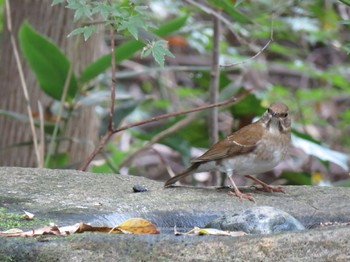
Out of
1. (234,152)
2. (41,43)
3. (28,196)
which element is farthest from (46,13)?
(28,196)

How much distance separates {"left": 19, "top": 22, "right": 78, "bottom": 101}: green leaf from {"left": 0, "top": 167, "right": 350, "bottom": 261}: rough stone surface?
1.56 meters

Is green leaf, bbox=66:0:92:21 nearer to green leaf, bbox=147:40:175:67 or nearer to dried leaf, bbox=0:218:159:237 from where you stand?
green leaf, bbox=147:40:175:67

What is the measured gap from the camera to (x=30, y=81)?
6.57 meters

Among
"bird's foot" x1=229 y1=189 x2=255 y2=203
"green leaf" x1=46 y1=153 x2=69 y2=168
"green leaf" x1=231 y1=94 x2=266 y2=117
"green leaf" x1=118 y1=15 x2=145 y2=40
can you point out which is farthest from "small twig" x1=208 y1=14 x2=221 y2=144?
"green leaf" x1=118 y1=15 x2=145 y2=40

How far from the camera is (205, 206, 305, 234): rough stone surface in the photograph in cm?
314

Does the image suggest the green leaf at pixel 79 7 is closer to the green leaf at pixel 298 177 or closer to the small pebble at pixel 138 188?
the small pebble at pixel 138 188

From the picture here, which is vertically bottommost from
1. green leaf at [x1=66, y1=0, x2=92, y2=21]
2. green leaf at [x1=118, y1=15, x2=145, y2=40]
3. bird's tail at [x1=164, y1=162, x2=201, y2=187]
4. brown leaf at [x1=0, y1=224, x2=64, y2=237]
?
bird's tail at [x1=164, y1=162, x2=201, y2=187]

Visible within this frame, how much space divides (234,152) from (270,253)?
2.09m

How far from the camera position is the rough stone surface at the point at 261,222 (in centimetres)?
314

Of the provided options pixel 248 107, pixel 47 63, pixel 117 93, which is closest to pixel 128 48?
pixel 47 63

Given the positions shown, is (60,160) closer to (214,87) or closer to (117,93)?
(117,93)

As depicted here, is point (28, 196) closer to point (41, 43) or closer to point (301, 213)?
point (301, 213)

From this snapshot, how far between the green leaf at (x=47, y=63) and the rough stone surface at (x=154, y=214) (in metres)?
1.56

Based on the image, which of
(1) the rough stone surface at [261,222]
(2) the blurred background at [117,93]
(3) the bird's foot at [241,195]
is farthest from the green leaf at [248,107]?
(1) the rough stone surface at [261,222]
